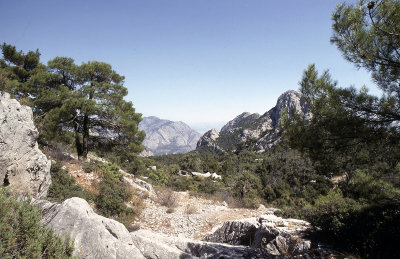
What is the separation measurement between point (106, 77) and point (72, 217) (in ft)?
38.1

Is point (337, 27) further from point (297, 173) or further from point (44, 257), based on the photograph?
point (297, 173)

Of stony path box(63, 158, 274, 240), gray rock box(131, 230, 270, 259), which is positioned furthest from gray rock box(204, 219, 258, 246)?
gray rock box(131, 230, 270, 259)

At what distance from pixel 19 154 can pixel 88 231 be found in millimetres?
4053

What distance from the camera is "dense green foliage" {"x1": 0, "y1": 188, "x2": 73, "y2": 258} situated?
2781 mm

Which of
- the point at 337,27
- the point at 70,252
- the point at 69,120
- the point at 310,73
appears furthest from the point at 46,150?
the point at 337,27

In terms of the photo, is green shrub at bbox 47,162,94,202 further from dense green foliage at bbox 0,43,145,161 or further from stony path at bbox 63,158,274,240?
dense green foliage at bbox 0,43,145,161

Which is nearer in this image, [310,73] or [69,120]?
[310,73]

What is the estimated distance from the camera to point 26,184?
6262 millimetres

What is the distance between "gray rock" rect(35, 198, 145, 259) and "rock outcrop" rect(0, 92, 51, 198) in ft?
6.32

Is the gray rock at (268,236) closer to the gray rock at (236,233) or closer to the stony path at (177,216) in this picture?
the gray rock at (236,233)

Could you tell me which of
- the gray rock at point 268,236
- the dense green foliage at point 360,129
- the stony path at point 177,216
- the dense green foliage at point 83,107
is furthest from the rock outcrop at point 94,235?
the dense green foliage at point 83,107

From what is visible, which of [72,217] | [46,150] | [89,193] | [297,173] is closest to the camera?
[72,217]

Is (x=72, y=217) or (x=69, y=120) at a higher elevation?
(x=69, y=120)

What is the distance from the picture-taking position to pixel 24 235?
3.02 meters
